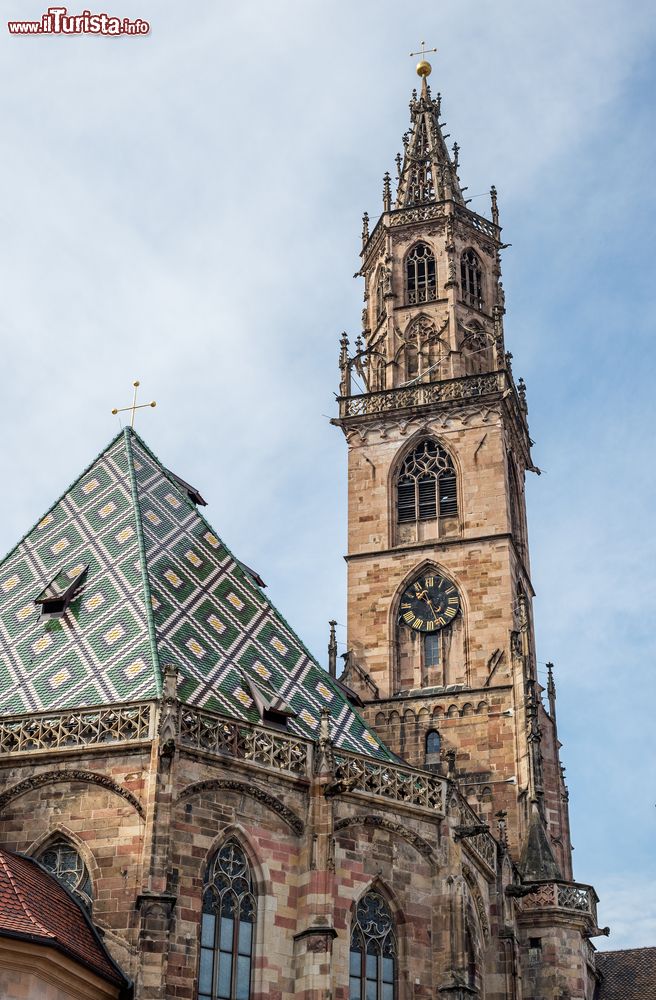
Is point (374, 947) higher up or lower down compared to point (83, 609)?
lower down

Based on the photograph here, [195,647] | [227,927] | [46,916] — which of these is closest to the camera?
[46,916]

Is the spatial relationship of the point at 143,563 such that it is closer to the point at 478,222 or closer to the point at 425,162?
the point at 478,222

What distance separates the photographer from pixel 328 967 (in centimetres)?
1567

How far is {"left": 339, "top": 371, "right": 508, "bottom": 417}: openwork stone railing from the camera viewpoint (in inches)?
1142

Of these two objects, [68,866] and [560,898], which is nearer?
[68,866]

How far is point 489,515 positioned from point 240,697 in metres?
10.4

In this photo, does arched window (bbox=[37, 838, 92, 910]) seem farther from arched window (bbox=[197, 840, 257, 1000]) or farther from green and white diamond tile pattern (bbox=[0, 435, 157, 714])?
green and white diamond tile pattern (bbox=[0, 435, 157, 714])

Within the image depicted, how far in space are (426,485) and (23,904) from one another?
16.1 metres

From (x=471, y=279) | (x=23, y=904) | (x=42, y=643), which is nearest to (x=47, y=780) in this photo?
(x=23, y=904)

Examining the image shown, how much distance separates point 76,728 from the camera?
16344 millimetres

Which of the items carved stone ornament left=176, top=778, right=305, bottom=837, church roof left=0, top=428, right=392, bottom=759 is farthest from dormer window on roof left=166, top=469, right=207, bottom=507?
carved stone ornament left=176, top=778, right=305, bottom=837

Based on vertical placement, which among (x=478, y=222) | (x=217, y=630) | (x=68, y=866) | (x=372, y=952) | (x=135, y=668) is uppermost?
(x=478, y=222)

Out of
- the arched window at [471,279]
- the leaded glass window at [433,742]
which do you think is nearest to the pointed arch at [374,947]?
the leaded glass window at [433,742]

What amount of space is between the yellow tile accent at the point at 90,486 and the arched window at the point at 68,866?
25.0 ft
